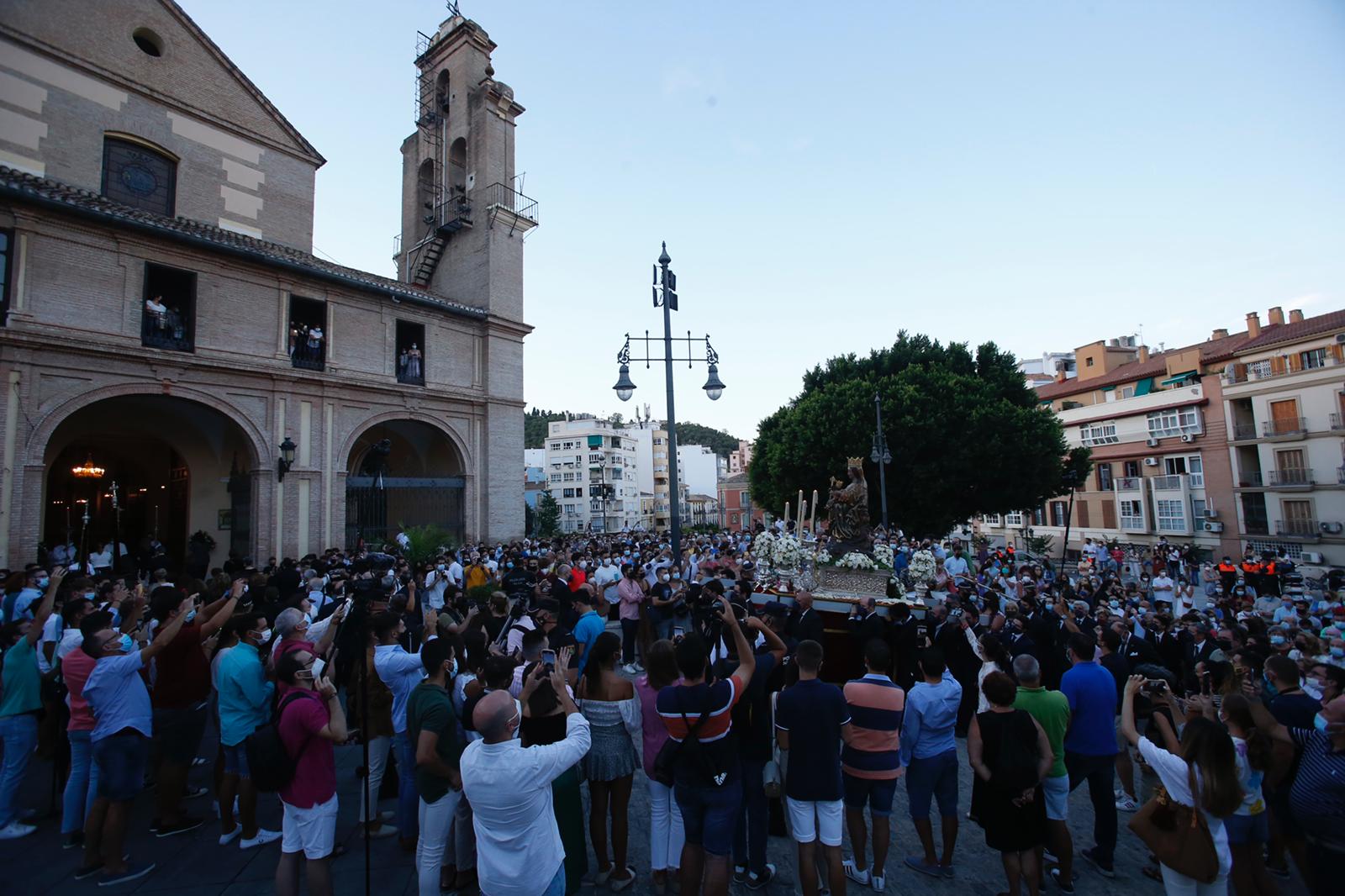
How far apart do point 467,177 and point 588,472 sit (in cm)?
4777

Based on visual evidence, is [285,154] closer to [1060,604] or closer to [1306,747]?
[1060,604]

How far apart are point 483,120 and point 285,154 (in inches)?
285

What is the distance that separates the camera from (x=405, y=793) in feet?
16.3

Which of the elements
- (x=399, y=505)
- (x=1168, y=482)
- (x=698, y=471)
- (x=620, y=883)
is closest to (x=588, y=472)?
(x=698, y=471)

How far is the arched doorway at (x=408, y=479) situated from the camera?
21.2 meters

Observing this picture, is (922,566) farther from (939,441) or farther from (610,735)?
(939,441)

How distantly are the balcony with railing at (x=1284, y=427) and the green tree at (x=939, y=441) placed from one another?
31.3 ft

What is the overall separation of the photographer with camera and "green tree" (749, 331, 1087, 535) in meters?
23.2

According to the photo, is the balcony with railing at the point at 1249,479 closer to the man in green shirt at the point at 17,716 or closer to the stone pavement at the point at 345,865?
the stone pavement at the point at 345,865

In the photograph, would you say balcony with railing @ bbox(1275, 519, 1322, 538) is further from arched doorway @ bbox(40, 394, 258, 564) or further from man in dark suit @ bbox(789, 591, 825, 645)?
arched doorway @ bbox(40, 394, 258, 564)

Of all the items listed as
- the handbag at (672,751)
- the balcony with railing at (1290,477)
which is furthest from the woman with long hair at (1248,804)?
the balcony with railing at (1290,477)

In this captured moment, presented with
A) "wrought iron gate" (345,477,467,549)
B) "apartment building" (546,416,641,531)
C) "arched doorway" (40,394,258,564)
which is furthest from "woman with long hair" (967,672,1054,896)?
"apartment building" (546,416,641,531)

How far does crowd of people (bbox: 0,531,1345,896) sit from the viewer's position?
3.54 meters

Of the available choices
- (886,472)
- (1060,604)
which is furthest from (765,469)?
(1060,604)
